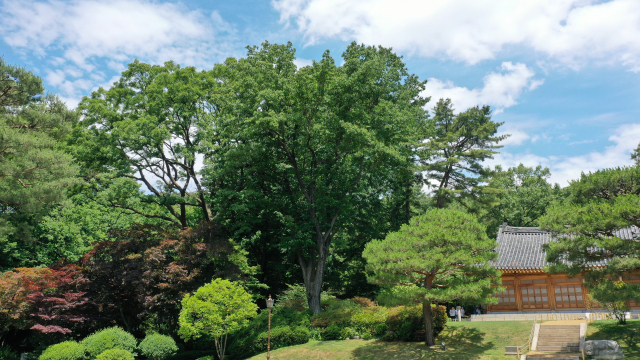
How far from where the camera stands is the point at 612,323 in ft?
60.2

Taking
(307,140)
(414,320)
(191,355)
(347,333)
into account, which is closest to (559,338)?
(414,320)

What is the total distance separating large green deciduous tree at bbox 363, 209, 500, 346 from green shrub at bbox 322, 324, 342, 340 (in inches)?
162

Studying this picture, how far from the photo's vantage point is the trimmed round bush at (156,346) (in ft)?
64.3

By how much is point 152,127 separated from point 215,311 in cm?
1201

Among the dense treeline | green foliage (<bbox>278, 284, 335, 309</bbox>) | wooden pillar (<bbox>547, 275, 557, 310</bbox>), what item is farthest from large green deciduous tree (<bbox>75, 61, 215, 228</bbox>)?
wooden pillar (<bbox>547, 275, 557, 310</bbox>)

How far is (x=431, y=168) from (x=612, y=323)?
1696 cm

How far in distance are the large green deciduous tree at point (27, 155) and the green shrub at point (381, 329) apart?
58.7 feet

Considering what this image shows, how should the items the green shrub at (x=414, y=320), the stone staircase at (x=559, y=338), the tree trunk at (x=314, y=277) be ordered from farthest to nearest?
the tree trunk at (x=314, y=277) < the green shrub at (x=414, y=320) < the stone staircase at (x=559, y=338)

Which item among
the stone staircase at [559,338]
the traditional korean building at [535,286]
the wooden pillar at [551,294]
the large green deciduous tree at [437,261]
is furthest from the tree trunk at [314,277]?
the wooden pillar at [551,294]

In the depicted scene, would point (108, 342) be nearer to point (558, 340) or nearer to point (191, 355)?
point (191, 355)

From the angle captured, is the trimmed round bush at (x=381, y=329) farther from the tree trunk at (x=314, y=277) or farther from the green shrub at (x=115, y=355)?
the green shrub at (x=115, y=355)

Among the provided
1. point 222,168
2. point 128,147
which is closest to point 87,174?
point 128,147

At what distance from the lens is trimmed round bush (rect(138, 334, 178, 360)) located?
19.6 metres

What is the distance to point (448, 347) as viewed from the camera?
17688mm
